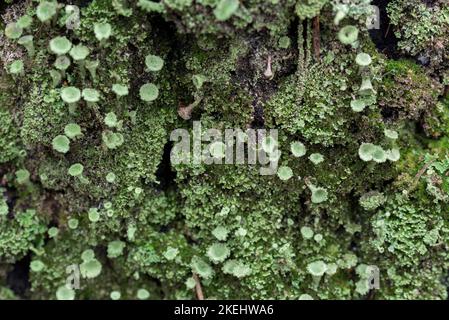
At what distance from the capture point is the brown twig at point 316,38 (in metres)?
2.54

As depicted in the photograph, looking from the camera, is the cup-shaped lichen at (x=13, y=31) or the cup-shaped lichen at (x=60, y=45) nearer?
the cup-shaped lichen at (x=60, y=45)

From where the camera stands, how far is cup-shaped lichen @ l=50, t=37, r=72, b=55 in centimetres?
250

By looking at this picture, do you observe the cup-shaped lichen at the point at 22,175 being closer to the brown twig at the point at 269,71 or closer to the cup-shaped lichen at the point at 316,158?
the brown twig at the point at 269,71

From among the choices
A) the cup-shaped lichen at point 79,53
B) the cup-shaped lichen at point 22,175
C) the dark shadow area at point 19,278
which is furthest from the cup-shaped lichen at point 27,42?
the dark shadow area at point 19,278

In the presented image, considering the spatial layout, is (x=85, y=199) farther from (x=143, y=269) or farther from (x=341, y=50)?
(x=341, y=50)

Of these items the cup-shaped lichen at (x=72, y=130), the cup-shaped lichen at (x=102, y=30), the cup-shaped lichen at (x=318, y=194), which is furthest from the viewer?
the cup-shaped lichen at (x=318, y=194)

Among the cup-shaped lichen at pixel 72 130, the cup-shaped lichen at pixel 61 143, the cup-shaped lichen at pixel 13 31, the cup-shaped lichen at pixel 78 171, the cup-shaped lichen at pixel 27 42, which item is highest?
the cup-shaped lichen at pixel 13 31

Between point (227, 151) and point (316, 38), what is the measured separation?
30.9 inches

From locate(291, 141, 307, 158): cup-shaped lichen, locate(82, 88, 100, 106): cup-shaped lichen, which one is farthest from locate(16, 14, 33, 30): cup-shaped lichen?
locate(291, 141, 307, 158): cup-shaped lichen

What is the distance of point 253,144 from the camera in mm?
2748

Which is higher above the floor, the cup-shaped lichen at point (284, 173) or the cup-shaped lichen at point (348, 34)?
the cup-shaped lichen at point (348, 34)

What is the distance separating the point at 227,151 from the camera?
2.76 m

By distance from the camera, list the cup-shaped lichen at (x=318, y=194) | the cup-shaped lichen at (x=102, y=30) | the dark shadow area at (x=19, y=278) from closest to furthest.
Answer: the cup-shaped lichen at (x=102, y=30), the cup-shaped lichen at (x=318, y=194), the dark shadow area at (x=19, y=278)

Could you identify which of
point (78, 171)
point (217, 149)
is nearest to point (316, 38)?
point (217, 149)
